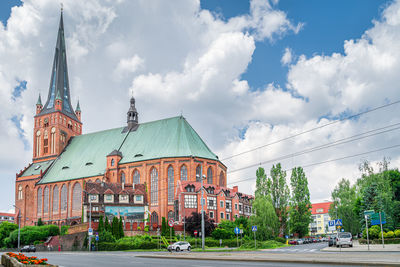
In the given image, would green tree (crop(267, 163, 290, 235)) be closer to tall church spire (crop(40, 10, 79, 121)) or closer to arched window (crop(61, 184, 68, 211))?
arched window (crop(61, 184, 68, 211))

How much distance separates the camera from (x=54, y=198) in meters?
94.7

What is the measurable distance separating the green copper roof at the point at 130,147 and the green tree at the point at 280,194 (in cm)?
1424

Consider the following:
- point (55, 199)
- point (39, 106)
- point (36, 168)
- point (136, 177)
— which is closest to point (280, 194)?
point (136, 177)

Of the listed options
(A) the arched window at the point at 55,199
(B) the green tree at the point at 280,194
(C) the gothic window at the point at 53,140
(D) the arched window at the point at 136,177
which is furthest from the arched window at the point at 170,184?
(C) the gothic window at the point at 53,140

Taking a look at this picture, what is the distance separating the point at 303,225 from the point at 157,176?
29.8 meters

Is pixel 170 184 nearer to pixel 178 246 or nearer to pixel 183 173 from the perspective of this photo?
pixel 183 173

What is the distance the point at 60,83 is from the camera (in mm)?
107312

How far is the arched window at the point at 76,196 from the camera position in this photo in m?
89.6

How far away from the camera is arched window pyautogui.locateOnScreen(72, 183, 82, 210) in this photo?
89.6 m

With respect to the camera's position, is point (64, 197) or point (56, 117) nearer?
point (64, 197)

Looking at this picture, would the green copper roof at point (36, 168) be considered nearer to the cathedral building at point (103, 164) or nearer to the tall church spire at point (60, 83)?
the cathedral building at point (103, 164)

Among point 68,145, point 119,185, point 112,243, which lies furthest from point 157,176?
point 68,145

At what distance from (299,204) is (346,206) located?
36.5ft

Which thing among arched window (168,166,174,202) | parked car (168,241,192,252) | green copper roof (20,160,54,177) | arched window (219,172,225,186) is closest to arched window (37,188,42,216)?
green copper roof (20,160,54,177)
